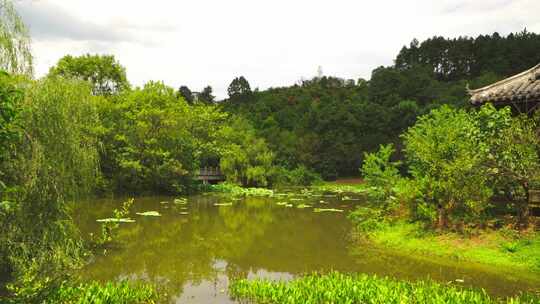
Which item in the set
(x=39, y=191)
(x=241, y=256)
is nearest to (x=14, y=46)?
(x=39, y=191)

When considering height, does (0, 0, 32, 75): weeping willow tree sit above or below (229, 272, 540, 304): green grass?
above

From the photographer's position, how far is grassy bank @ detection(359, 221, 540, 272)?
10336 millimetres

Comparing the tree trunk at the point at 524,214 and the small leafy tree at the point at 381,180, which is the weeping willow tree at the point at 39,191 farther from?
the tree trunk at the point at 524,214

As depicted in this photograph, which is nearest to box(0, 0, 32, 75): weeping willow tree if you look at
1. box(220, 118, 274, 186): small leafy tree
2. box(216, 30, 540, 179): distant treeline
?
box(220, 118, 274, 186): small leafy tree

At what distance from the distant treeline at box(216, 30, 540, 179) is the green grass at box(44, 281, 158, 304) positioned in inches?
1458

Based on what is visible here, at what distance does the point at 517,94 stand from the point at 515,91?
12.5 inches

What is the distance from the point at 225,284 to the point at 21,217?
4475 millimetres

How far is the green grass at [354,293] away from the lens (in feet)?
24.1

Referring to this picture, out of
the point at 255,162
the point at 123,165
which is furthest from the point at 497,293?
the point at 255,162

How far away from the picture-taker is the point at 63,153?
9016 mm

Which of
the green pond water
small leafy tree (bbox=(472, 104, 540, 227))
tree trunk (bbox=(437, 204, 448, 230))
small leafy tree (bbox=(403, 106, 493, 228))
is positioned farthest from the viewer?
tree trunk (bbox=(437, 204, 448, 230))

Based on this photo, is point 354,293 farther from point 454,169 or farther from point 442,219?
point 442,219

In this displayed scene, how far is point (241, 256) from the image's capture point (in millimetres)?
12758

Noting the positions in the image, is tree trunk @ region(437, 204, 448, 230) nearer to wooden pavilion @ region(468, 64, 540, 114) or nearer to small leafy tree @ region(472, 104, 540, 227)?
small leafy tree @ region(472, 104, 540, 227)
